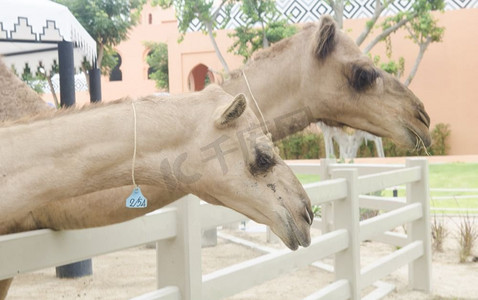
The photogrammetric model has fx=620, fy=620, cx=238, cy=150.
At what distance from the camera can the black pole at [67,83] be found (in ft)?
16.5

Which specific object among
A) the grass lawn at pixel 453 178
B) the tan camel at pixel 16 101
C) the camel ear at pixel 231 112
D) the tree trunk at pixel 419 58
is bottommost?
the grass lawn at pixel 453 178

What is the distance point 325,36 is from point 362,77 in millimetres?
245

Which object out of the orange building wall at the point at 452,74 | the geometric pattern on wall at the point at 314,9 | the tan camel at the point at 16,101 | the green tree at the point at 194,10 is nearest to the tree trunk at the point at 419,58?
the orange building wall at the point at 452,74

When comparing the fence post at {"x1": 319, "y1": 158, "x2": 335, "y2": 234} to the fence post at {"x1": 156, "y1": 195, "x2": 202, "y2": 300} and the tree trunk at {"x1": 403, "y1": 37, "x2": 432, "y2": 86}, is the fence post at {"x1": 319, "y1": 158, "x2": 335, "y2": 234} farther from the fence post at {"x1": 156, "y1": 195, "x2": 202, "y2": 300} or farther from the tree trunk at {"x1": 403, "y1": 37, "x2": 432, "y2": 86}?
the tree trunk at {"x1": 403, "y1": 37, "x2": 432, "y2": 86}

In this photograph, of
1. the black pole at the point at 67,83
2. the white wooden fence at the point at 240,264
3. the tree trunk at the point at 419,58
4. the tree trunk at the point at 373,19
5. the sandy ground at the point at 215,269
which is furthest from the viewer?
the tree trunk at the point at 419,58

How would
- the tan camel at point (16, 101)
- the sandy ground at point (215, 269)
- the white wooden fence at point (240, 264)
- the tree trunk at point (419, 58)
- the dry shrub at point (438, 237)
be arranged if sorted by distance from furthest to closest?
the tree trunk at point (419, 58) → the dry shrub at point (438, 237) → the sandy ground at point (215, 269) → the tan camel at point (16, 101) → the white wooden fence at point (240, 264)

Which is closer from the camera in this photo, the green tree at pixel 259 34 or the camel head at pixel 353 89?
the camel head at pixel 353 89

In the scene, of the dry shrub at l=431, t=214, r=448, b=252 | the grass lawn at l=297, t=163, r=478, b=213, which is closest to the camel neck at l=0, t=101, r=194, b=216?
the dry shrub at l=431, t=214, r=448, b=252

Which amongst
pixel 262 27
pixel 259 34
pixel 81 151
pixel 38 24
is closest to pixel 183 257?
pixel 81 151

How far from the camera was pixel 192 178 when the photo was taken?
5.24 ft

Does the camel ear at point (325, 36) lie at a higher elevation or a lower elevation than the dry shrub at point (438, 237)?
higher

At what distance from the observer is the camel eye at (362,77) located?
2.75 m

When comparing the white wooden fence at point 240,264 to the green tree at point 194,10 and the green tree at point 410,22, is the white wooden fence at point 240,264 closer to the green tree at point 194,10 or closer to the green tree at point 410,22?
the green tree at point 410,22

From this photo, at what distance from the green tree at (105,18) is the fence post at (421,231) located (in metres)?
14.1
